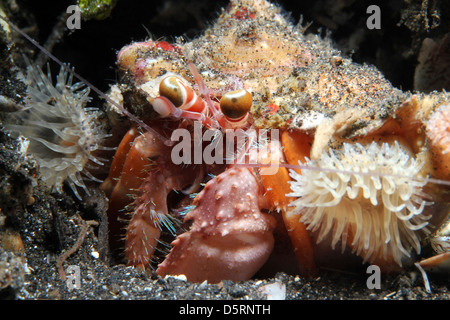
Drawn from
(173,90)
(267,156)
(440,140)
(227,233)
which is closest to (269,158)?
(267,156)

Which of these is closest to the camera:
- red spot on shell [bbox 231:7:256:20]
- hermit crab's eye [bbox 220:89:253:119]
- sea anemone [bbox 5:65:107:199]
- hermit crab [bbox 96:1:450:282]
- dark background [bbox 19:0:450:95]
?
hermit crab [bbox 96:1:450:282]

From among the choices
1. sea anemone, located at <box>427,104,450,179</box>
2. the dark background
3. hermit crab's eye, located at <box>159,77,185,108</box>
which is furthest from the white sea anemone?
the dark background

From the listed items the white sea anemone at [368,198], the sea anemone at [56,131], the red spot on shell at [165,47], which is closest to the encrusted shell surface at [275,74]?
the red spot on shell at [165,47]

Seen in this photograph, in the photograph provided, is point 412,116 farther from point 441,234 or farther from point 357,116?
point 441,234

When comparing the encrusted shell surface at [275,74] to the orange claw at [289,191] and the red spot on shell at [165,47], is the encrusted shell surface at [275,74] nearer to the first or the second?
the red spot on shell at [165,47]

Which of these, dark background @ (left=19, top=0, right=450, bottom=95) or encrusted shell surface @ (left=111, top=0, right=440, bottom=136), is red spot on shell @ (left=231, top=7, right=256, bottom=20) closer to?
encrusted shell surface @ (left=111, top=0, right=440, bottom=136)

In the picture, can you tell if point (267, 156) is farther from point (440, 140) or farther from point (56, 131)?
point (56, 131)
